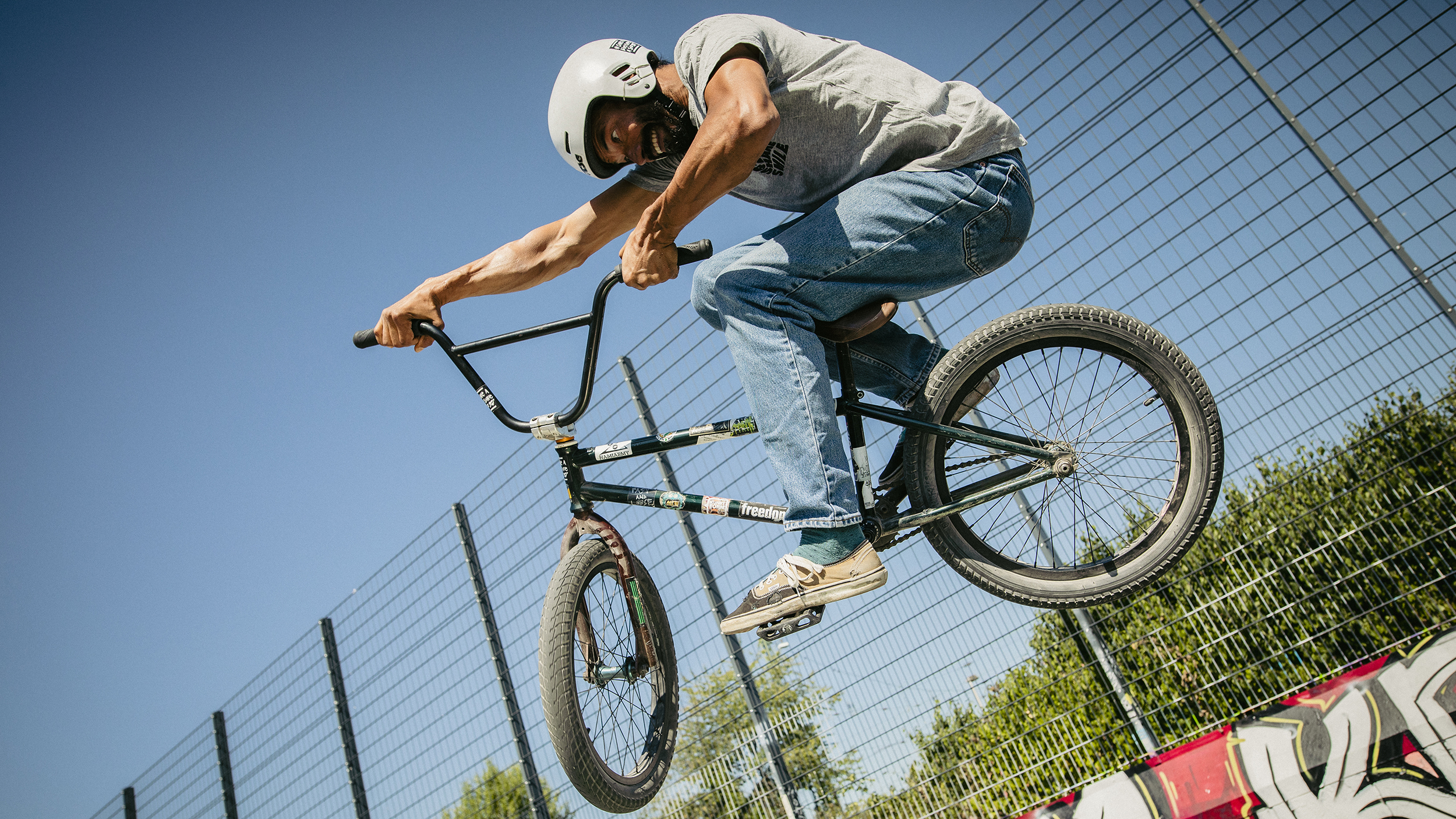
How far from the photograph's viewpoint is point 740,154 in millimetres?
1965

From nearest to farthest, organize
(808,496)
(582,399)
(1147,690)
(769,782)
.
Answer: (808,496) < (582,399) < (1147,690) < (769,782)

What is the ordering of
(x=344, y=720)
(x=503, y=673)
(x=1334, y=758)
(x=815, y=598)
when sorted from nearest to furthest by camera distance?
(x=815, y=598)
(x=1334, y=758)
(x=503, y=673)
(x=344, y=720)

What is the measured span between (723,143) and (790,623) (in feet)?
4.08

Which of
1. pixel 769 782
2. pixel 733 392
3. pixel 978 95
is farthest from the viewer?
pixel 733 392

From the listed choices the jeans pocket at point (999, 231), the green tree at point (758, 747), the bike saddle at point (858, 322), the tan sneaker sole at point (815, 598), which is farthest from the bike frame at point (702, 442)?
the green tree at point (758, 747)

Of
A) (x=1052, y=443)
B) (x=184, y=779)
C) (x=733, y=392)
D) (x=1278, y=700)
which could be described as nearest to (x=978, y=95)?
(x=1052, y=443)

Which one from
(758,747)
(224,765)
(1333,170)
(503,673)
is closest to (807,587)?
(758,747)

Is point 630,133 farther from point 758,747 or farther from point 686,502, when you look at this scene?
point 758,747

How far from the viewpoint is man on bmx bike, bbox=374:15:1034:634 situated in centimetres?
212

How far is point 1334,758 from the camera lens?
3174mm

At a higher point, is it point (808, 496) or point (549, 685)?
point (808, 496)

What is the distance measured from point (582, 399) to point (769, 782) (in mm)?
2587

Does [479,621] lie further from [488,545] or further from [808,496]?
[808,496]

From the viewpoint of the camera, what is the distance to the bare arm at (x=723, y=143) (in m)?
1.95
